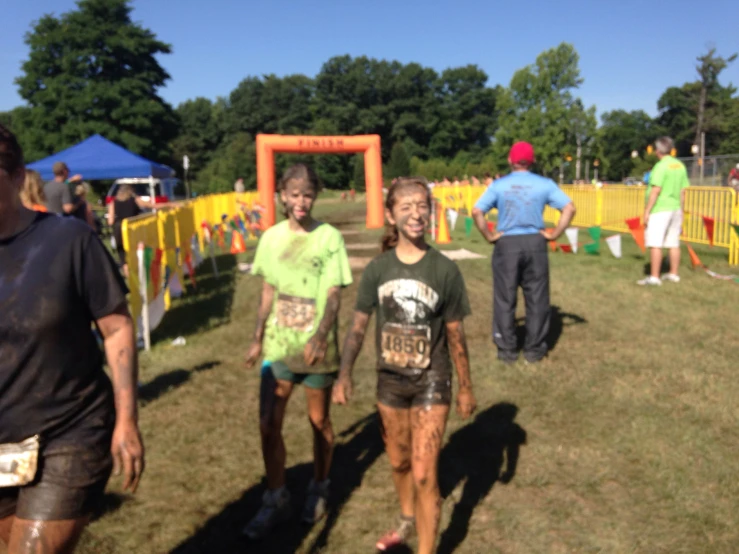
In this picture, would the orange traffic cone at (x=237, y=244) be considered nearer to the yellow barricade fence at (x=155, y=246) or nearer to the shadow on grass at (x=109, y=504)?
the yellow barricade fence at (x=155, y=246)

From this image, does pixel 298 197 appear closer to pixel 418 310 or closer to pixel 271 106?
pixel 418 310

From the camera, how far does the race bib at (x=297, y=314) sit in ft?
12.3

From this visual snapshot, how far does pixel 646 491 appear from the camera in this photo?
407 centimetres

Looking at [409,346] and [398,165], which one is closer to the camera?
[409,346]

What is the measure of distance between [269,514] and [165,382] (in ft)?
10.4

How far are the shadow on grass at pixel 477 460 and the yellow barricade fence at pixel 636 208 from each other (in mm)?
8783

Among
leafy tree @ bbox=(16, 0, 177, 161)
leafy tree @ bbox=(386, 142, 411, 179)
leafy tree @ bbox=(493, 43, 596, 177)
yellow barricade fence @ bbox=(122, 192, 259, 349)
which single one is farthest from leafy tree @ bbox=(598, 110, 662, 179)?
yellow barricade fence @ bbox=(122, 192, 259, 349)

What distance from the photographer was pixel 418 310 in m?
3.30

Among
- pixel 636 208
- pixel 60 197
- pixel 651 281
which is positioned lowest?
pixel 651 281

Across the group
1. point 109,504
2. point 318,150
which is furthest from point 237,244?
point 109,504

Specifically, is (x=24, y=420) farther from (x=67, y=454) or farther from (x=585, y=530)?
(x=585, y=530)

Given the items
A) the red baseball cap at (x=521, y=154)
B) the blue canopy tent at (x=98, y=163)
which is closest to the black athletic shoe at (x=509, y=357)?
the red baseball cap at (x=521, y=154)

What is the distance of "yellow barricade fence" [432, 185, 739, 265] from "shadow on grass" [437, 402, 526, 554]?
8783mm

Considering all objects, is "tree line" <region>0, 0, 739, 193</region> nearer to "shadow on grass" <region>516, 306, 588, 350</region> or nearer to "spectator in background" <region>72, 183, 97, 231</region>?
"spectator in background" <region>72, 183, 97, 231</region>
